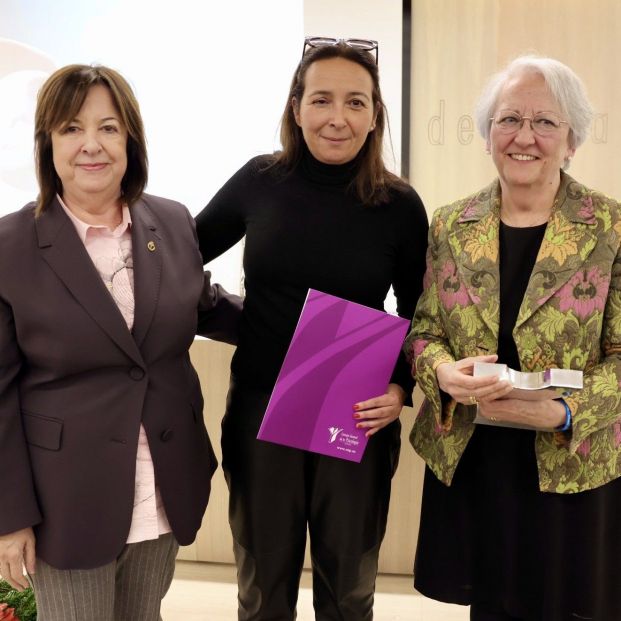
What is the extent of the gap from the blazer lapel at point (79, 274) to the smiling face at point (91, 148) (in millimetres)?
86

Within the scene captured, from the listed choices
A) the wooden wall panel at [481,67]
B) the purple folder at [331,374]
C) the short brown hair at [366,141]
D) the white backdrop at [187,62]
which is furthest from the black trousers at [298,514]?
the wooden wall panel at [481,67]

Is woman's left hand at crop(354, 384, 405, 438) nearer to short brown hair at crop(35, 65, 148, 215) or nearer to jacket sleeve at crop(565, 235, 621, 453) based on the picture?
jacket sleeve at crop(565, 235, 621, 453)

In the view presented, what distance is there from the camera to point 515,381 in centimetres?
143

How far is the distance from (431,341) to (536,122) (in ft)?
1.78

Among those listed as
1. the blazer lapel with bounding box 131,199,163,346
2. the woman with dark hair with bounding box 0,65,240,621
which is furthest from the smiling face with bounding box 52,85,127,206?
the blazer lapel with bounding box 131,199,163,346

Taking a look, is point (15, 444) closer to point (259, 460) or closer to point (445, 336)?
point (259, 460)

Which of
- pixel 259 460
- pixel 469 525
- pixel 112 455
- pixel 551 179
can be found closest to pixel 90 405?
pixel 112 455

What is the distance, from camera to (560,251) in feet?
4.94

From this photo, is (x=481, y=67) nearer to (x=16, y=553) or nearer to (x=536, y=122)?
(x=536, y=122)

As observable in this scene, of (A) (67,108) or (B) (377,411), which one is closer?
(A) (67,108)

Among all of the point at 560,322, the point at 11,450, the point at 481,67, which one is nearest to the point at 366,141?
the point at 560,322

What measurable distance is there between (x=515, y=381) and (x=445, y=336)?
0.28 m

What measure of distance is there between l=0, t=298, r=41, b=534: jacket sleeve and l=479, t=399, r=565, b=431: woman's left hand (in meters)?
0.94

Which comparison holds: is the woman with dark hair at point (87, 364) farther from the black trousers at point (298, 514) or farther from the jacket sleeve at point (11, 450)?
the black trousers at point (298, 514)
